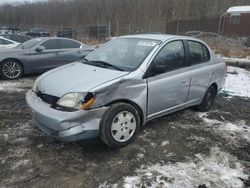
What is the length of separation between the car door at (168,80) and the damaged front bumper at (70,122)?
3.09 ft

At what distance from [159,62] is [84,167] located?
1.96m

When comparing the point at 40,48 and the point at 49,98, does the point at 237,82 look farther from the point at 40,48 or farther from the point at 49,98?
the point at 49,98

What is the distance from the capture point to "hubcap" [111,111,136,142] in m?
3.59

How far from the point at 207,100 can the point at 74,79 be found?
9.88ft

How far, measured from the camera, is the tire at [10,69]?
25.7ft

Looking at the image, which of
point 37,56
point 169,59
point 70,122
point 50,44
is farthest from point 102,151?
point 50,44

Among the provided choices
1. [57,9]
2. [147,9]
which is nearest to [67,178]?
[147,9]

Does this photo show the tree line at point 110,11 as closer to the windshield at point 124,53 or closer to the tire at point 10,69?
the tire at point 10,69

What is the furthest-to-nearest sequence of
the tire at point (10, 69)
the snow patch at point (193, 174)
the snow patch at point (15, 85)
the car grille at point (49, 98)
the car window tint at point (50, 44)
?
the car window tint at point (50, 44) < the tire at point (10, 69) < the snow patch at point (15, 85) < the car grille at point (49, 98) < the snow patch at point (193, 174)

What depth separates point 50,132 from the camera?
11.2 feet

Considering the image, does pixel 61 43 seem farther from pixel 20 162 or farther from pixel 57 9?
pixel 57 9

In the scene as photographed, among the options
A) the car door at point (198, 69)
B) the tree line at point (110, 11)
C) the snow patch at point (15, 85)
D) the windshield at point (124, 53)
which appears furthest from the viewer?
the tree line at point (110, 11)

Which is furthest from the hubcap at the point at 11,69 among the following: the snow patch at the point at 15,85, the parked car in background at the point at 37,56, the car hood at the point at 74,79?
the car hood at the point at 74,79

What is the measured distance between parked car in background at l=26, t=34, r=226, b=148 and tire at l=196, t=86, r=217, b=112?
0.24 metres
